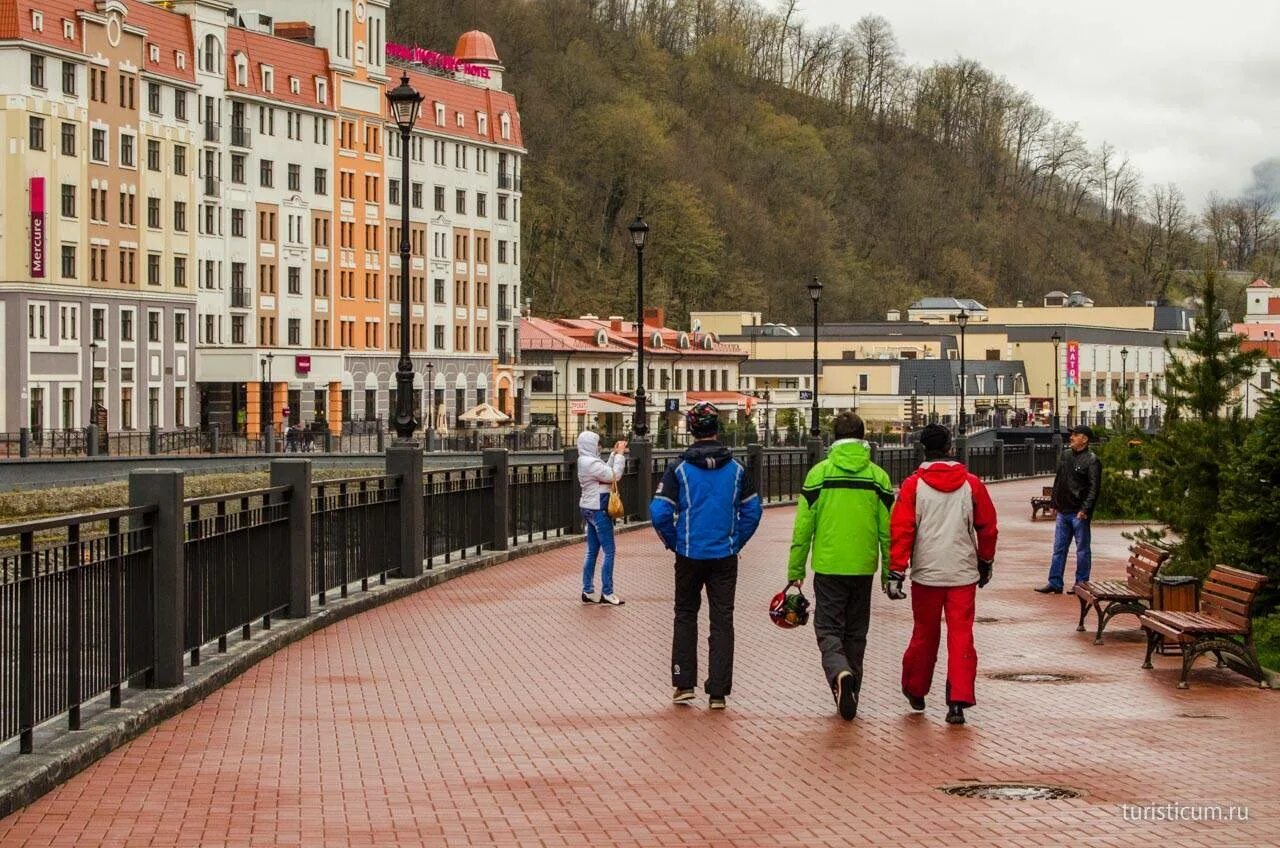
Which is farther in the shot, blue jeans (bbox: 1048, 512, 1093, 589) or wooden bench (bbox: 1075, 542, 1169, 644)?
blue jeans (bbox: 1048, 512, 1093, 589)

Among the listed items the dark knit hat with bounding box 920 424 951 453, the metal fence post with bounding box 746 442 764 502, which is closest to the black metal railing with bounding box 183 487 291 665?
the dark knit hat with bounding box 920 424 951 453

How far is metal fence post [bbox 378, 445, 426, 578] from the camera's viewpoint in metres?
22.3

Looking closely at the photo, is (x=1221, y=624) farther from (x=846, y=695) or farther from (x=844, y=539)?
(x=846, y=695)

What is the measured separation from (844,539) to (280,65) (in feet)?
275

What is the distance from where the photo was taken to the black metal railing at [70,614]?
33.2 ft

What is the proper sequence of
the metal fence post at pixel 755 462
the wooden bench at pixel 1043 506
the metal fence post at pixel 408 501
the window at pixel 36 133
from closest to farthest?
the metal fence post at pixel 408 501
the wooden bench at pixel 1043 506
the metal fence post at pixel 755 462
the window at pixel 36 133

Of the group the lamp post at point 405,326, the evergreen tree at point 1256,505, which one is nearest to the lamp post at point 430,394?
the lamp post at point 405,326

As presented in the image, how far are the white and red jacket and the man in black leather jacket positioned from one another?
28.5 ft

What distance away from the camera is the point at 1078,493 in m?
21.8

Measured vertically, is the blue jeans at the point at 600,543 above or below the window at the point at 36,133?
below

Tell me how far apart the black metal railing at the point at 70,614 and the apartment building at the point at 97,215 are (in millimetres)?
62348

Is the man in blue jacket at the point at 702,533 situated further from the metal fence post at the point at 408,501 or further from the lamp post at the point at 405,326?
the lamp post at the point at 405,326

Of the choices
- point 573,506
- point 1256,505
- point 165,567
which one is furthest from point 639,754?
point 573,506

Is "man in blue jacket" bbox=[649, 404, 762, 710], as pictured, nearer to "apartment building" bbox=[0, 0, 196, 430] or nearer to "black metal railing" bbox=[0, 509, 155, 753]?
"black metal railing" bbox=[0, 509, 155, 753]
